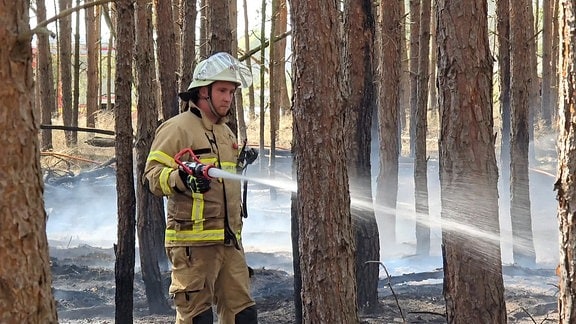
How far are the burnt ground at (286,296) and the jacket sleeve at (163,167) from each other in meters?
3.03

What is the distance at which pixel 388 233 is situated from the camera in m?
15.0

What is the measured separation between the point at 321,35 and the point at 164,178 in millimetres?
1546

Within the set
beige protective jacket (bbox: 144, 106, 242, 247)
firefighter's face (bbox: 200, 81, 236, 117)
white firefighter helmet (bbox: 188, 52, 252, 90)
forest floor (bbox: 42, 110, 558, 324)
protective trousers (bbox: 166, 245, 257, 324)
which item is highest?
white firefighter helmet (bbox: 188, 52, 252, 90)

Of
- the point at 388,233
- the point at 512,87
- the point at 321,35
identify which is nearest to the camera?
the point at 321,35

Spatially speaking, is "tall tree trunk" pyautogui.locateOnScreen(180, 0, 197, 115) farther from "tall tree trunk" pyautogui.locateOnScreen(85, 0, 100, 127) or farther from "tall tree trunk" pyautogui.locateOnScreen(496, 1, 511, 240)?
"tall tree trunk" pyautogui.locateOnScreen(85, 0, 100, 127)

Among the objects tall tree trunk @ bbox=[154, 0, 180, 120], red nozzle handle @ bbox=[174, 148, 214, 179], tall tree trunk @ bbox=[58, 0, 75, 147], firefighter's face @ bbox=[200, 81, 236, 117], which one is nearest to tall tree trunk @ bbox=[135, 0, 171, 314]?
tall tree trunk @ bbox=[154, 0, 180, 120]

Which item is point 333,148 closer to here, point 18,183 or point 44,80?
point 18,183

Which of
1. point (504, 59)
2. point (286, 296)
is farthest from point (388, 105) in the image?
point (286, 296)

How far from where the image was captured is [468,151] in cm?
559

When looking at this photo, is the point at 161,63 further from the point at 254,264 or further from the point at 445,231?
the point at 445,231

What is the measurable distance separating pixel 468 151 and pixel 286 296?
4644mm

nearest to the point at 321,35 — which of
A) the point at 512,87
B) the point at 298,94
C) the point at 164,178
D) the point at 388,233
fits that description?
the point at 298,94

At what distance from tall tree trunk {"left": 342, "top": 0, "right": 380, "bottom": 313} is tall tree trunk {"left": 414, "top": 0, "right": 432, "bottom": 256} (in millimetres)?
5232

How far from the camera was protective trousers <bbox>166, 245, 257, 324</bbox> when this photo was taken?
500cm
